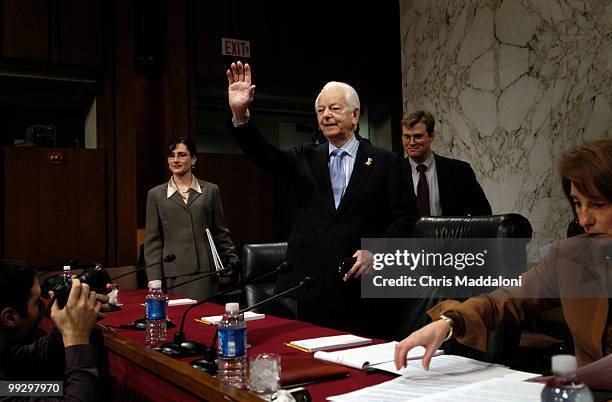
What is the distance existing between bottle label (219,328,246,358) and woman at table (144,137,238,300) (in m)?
2.37

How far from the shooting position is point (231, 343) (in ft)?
4.63

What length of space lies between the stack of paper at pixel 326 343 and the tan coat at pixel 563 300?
320 millimetres

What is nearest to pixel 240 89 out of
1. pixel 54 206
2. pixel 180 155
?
pixel 180 155

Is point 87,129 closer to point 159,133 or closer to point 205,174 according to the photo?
point 159,133

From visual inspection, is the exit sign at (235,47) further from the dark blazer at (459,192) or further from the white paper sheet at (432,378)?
the white paper sheet at (432,378)

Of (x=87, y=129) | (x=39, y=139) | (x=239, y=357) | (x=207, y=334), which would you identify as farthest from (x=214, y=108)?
(x=239, y=357)

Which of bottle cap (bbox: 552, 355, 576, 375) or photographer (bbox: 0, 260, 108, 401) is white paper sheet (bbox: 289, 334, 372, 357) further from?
bottle cap (bbox: 552, 355, 576, 375)

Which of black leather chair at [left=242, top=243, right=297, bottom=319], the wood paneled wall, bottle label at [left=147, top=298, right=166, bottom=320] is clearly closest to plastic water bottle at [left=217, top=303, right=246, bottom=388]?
bottle label at [left=147, top=298, right=166, bottom=320]

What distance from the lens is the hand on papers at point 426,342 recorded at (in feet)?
4.29

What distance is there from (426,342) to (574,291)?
0.42 meters

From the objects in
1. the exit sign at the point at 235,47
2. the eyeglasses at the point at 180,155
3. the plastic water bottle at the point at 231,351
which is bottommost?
the plastic water bottle at the point at 231,351

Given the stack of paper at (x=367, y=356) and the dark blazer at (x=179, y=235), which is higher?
the dark blazer at (x=179, y=235)

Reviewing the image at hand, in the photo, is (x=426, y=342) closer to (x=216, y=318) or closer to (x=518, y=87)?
(x=216, y=318)

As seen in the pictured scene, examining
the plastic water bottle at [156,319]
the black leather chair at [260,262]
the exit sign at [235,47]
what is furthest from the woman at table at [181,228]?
the exit sign at [235,47]
